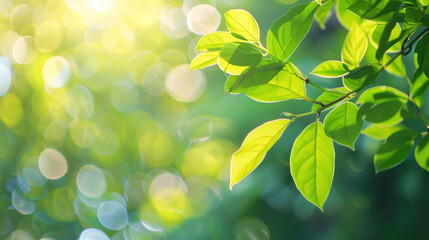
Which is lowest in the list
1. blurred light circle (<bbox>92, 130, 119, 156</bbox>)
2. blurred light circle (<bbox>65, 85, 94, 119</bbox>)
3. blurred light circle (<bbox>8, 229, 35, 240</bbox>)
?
blurred light circle (<bbox>8, 229, 35, 240</bbox>)

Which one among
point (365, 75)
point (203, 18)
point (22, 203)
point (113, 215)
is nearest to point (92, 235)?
point (113, 215)

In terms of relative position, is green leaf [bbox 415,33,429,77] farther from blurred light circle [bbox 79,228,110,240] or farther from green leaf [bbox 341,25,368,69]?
blurred light circle [bbox 79,228,110,240]

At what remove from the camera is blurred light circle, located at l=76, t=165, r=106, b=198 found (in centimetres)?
353

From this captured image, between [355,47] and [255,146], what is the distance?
0.38ft

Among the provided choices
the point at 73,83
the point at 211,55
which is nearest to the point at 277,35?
the point at 211,55

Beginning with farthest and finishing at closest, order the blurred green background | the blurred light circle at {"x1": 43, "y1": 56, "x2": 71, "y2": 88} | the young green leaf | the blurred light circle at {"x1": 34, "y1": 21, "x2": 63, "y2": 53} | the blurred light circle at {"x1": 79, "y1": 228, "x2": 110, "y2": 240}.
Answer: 1. the blurred light circle at {"x1": 34, "y1": 21, "x2": 63, "y2": 53}
2. the blurred light circle at {"x1": 43, "y1": 56, "x2": 71, "y2": 88}
3. the blurred light circle at {"x1": 79, "y1": 228, "x2": 110, "y2": 240}
4. the blurred green background
5. the young green leaf

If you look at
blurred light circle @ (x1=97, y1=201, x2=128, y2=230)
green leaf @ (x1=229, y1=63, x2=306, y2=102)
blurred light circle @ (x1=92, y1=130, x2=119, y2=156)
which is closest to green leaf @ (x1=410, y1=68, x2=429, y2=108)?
green leaf @ (x1=229, y1=63, x2=306, y2=102)

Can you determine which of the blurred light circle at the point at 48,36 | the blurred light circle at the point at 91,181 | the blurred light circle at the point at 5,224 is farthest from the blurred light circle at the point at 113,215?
the blurred light circle at the point at 48,36

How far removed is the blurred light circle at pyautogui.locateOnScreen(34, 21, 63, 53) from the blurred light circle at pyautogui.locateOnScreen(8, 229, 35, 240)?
1.37m

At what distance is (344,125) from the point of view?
0.37m

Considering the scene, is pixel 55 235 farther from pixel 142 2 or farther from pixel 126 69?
pixel 142 2

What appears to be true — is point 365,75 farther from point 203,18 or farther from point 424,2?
point 203,18

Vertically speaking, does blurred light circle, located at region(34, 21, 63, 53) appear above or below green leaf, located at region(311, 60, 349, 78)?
below

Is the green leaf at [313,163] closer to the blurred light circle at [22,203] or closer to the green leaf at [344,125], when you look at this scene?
the green leaf at [344,125]
